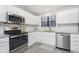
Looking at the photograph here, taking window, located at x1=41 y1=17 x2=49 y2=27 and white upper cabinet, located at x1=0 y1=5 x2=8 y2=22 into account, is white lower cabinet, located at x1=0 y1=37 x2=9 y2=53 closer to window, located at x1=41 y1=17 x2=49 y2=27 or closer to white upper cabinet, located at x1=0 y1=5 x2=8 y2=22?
white upper cabinet, located at x1=0 y1=5 x2=8 y2=22

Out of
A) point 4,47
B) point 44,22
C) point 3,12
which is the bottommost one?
point 4,47

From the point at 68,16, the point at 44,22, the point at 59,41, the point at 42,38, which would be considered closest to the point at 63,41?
the point at 59,41

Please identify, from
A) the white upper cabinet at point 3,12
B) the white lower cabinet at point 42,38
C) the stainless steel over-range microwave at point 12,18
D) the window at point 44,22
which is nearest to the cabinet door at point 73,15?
the white lower cabinet at point 42,38

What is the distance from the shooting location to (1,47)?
95.0 inches

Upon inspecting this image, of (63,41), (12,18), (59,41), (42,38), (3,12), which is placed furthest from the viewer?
(42,38)

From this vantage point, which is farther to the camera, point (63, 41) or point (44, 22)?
point (44, 22)

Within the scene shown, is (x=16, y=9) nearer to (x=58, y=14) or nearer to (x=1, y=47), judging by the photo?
(x=1, y=47)

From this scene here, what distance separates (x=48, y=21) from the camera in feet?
18.9

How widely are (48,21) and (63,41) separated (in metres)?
2.31

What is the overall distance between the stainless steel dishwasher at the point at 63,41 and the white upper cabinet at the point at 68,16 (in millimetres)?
857

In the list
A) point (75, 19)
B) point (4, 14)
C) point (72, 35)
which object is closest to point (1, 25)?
point (4, 14)

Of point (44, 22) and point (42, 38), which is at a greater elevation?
point (44, 22)

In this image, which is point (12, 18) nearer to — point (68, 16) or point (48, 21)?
point (68, 16)

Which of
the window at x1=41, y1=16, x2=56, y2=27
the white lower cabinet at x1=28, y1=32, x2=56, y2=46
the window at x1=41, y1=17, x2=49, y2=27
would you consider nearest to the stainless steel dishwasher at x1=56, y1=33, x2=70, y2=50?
the white lower cabinet at x1=28, y1=32, x2=56, y2=46
